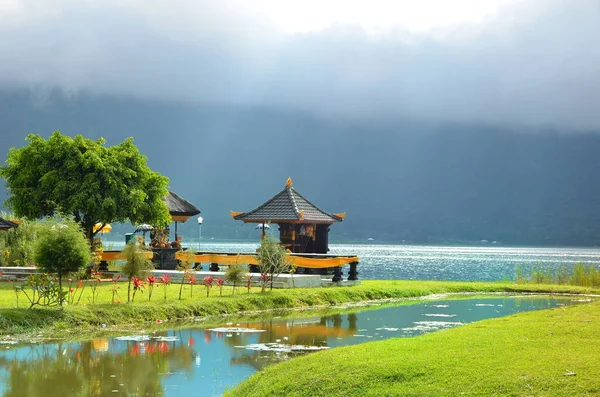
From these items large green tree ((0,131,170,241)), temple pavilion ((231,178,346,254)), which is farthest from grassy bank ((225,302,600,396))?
temple pavilion ((231,178,346,254))

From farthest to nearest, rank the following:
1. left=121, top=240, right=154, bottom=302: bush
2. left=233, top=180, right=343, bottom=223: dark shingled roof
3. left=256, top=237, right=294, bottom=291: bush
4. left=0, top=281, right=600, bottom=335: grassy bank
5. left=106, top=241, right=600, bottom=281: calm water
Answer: left=106, top=241, right=600, bottom=281: calm water, left=233, top=180, right=343, bottom=223: dark shingled roof, left=256, top=237, right=294, bottom=291: bush, left=121, top=240, right=154, bottom=302: bush, left=0, top=281, right=600, bottom=335: grassy bank

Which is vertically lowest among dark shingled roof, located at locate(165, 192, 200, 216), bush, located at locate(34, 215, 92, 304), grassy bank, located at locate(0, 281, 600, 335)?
grassy bank, located at locate(0, 281, 600, 335)

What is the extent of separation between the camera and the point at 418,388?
11.6 meters

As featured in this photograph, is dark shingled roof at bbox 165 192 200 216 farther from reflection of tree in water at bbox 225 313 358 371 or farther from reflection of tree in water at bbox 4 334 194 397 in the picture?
reflection of tree in water at bbox 4 334 194 397

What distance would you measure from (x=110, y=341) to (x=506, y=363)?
1093 cm

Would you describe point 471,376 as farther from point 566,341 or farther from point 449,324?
point 449,324

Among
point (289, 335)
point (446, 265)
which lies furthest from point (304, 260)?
point (446, 265)

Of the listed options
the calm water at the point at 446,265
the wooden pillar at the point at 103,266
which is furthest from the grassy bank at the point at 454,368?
the calm water at the point at 446,265

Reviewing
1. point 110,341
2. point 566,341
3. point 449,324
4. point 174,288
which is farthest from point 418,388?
point 174,288

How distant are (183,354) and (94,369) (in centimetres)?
237

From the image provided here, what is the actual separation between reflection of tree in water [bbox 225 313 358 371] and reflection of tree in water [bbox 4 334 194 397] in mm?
1330

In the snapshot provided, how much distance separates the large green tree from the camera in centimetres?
3622

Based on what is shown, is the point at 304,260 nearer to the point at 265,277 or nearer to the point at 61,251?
the point at 265,277

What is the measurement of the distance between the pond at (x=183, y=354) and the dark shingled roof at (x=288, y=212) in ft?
43.3
